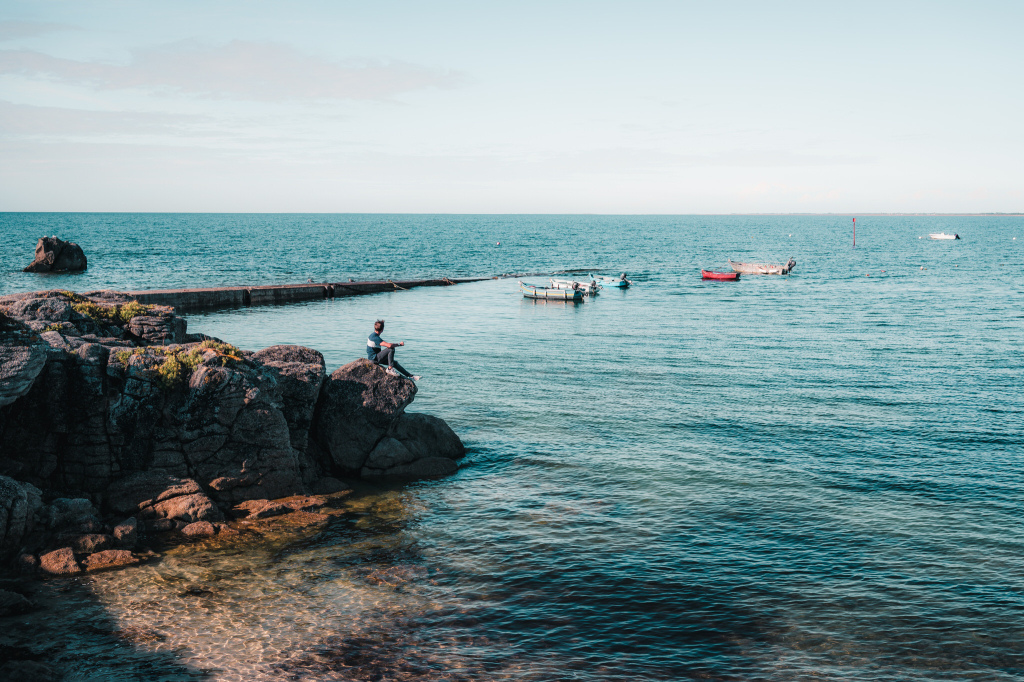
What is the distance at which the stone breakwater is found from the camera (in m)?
17.0

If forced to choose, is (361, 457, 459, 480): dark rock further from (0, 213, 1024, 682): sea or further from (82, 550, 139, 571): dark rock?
(82, 550, 139, 571): dark rock

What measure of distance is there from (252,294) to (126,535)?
5135cm

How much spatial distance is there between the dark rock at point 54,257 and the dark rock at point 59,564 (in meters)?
89.3

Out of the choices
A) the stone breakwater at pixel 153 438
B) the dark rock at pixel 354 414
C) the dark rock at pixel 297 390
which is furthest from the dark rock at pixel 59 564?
the dark rock at pixel 354 414

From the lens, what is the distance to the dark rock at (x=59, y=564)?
15711mm

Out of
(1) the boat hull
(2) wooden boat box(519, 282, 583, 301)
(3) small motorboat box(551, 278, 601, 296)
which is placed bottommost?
(2) wooden boat box(519, 282, 583, 301)

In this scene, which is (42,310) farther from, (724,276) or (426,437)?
(724,276)

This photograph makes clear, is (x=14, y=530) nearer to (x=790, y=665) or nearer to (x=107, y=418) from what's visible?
(x=107, y=418)

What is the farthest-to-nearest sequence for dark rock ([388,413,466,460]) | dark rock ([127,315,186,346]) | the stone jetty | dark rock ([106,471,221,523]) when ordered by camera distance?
the stone jetty, dark rock ([127,315,186,346]), dark rock ([388,413,466,460]), dark rock ([106,471,221,523])

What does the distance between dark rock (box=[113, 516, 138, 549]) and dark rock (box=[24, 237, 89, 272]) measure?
8863cm

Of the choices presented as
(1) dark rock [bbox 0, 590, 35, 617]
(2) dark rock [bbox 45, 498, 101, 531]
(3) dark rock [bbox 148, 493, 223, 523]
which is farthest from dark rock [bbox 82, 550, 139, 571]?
(3) dark rock [bbox 148, 493, 223, 523]

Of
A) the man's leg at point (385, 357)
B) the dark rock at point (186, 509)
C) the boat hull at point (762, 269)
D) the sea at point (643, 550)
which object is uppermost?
the boat hull at point (762, 269)

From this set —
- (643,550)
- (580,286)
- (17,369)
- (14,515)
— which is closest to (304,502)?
(14,515)

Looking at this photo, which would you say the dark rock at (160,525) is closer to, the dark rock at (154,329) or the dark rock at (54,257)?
the dark rock at (154,329)
